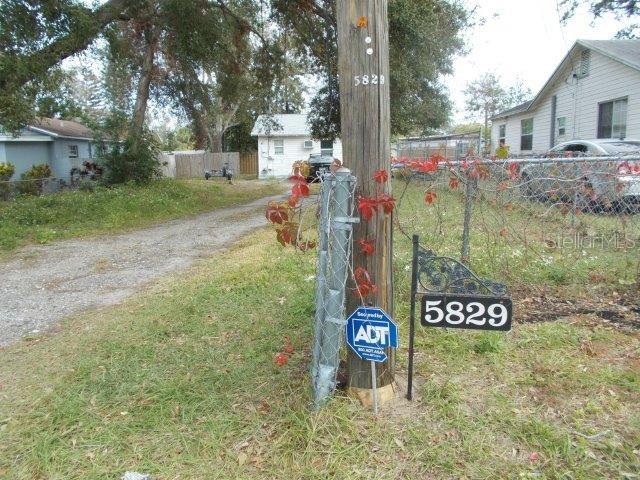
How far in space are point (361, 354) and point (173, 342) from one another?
6.42 feet

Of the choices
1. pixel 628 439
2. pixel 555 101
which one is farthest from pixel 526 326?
pixel 555 101

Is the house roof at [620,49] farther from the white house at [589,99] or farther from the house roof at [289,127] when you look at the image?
the house roof at [289,127]

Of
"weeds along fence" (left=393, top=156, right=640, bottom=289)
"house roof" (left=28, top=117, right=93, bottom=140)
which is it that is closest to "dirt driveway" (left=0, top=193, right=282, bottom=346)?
"weeds along fence" (left=393, top=156, right=640, bottom=289)

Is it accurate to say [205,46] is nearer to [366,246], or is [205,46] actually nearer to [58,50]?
[58,50]

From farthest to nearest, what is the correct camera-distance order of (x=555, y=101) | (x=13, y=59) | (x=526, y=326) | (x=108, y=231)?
(x=555, y=101) → (x=108, y=231) → (x=13, y=59) → (x=526, y=326)

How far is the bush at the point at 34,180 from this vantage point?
17266 mm

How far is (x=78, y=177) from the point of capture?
21.8 metres

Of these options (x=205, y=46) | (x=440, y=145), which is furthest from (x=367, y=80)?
(x=440, y=145)

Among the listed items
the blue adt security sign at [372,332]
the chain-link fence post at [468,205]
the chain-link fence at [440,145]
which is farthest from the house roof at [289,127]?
the blue adt security sign at [372,332]

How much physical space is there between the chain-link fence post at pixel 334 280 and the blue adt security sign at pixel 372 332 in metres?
0.09

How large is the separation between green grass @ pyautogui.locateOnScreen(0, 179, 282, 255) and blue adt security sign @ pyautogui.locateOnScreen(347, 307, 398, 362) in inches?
313

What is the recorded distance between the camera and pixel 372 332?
2652mm

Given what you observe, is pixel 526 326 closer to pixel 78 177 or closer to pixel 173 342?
pixel 173 342

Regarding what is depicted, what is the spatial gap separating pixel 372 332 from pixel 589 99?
15.7 metres
